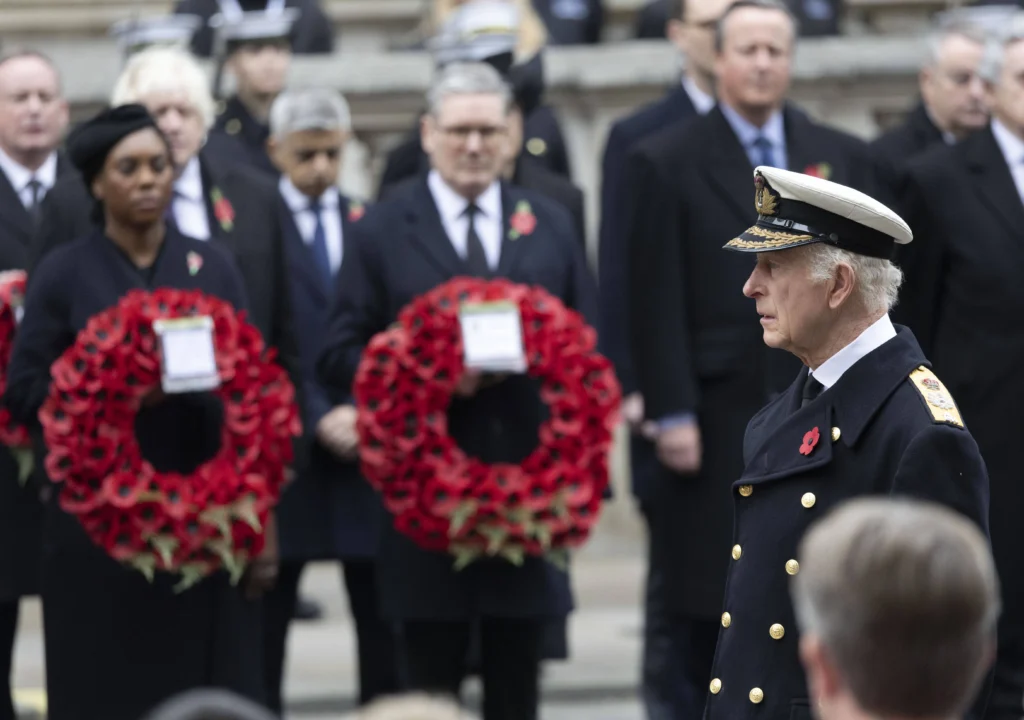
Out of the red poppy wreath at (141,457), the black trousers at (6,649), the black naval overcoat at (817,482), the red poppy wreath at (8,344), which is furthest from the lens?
the black trousers at (6,649)

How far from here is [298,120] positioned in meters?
8.16

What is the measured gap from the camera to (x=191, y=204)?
24.0ft

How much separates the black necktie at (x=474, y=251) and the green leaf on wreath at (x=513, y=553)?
2.90 ft

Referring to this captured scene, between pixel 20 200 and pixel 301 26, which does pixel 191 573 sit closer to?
pixel 20 200

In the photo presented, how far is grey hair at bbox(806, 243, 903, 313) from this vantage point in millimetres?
4137

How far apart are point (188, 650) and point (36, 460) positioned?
702 mm

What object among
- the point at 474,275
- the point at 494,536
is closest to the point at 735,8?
the point at 474,275

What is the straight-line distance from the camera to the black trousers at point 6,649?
716 cm

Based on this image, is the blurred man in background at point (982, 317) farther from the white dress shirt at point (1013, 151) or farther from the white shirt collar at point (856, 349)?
the white shirt collar at point (856, 349)

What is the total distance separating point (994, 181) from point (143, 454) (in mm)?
2870

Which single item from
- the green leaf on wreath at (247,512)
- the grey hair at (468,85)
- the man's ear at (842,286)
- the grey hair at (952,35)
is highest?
the grey hair at (952,35)

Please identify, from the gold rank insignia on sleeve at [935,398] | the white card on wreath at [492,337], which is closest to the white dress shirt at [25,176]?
the white card on wreath at [492,337]

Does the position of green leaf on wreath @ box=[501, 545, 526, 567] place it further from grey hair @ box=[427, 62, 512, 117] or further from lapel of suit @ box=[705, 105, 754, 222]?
grey hair @ box=[427, 62, 512, 117]

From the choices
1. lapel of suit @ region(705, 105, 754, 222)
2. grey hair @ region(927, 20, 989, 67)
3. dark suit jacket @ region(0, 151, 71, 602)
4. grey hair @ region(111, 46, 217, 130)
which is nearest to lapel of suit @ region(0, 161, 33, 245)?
dark suit jacket @ region(0, 151, 71, 602)
